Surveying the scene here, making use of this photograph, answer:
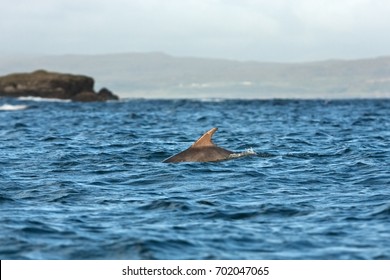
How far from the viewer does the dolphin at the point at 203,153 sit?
2280 centimetres

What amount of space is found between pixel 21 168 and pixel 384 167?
9.82 meters

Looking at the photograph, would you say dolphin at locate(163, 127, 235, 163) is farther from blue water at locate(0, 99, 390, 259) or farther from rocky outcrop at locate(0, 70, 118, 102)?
rocky outcrop at locate(0, 70, 118, 102)

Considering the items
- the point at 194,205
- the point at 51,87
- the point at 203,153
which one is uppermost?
the point at 203,153

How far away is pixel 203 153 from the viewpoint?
2297 cm

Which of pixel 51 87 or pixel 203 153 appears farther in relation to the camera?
pixel 51 87

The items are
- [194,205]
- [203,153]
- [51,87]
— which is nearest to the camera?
[194,205]

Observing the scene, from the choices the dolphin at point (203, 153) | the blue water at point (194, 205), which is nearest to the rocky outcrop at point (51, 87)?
the blue water at point (194, 205)

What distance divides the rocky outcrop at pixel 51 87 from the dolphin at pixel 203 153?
114086 millimetres

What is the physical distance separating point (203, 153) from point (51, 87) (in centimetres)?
12161

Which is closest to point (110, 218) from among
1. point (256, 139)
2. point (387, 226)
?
point (387, 226)

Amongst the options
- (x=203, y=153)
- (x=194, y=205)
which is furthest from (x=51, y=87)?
(x=194, y=205)

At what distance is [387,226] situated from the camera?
13.9 metres

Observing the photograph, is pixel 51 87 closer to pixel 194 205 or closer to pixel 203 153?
pixel 203 153
